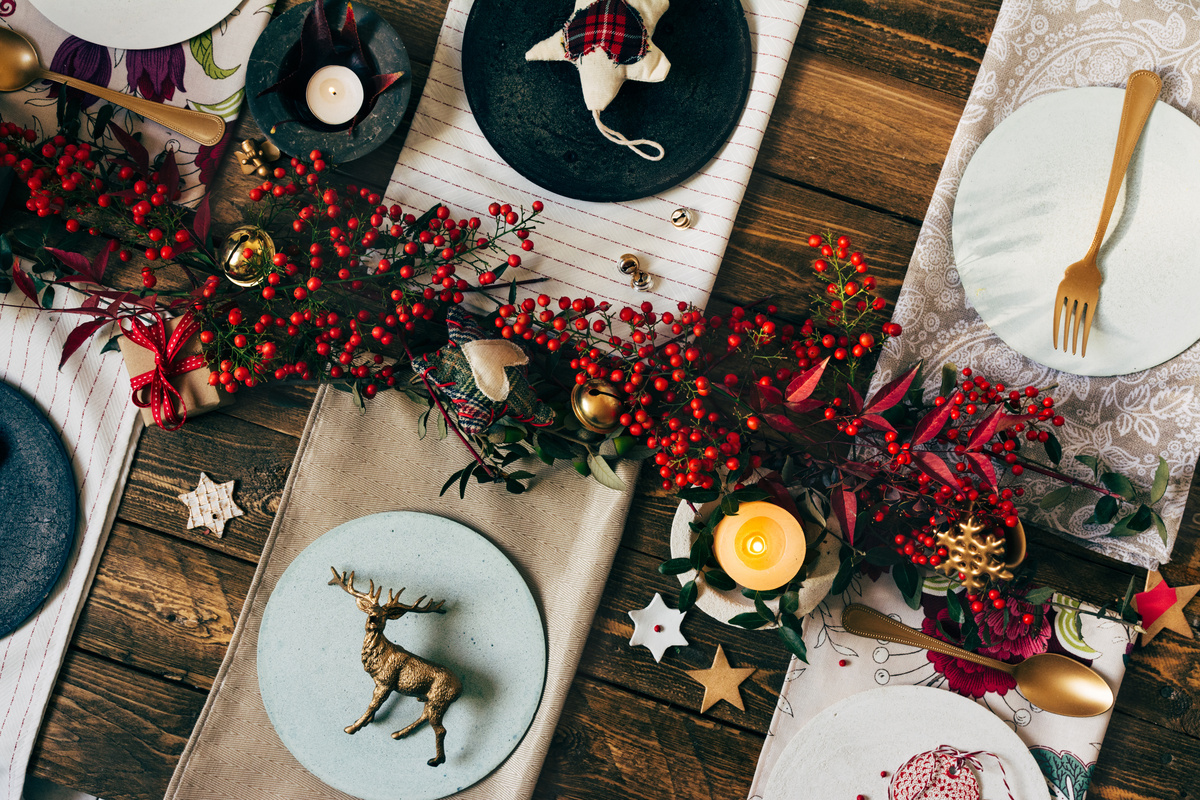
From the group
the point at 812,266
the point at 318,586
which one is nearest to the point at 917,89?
the point at 812,266

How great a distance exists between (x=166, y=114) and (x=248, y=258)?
0.21 m

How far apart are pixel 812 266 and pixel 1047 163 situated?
27cm

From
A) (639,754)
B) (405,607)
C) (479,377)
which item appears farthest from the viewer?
(639,754)

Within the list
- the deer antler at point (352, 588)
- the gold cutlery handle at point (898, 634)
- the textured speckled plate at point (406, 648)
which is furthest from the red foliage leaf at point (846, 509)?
the deer antler at point (352, 588)

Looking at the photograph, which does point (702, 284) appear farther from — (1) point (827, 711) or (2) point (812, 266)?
(1) point (827, 711)

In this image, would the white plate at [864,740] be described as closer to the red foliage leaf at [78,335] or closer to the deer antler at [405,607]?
the deer antler at [405,607]

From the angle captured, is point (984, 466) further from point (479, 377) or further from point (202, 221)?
point (202, 221)

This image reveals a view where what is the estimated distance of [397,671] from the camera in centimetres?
75

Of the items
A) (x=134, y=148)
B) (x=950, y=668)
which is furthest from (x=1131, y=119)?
(x=134, y=148)

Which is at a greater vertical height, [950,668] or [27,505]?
[950,668]

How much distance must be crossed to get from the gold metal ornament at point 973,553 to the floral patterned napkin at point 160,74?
94 centimetres

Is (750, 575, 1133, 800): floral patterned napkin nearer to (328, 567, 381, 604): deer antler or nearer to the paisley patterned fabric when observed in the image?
the paisley patterned fabric

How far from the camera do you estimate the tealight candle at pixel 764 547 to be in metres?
0.71

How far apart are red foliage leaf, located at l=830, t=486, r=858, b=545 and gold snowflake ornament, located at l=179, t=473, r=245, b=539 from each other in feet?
2.30
